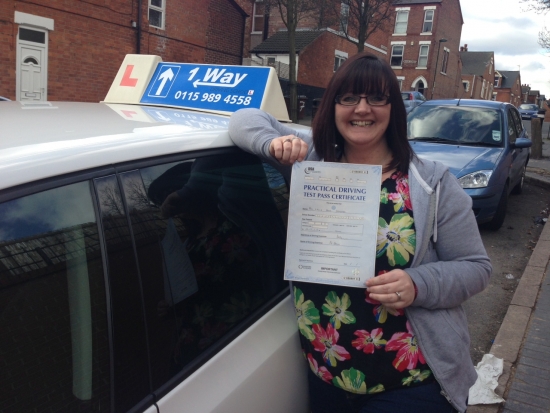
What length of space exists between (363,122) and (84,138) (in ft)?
2.80

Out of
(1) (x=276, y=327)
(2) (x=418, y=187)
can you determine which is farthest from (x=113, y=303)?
(2) (x=418, y=187)

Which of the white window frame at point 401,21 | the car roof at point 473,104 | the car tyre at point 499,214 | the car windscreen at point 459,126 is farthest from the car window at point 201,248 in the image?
the white window frame at point 401,21

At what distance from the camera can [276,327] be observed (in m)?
1.74

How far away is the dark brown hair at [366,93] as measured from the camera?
1.60 metres

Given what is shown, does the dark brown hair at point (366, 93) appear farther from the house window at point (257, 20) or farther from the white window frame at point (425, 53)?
the white window frame at point (425, 53)

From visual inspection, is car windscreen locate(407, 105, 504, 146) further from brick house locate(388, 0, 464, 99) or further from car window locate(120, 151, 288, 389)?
brick house locate(388, 0, 464, 99)

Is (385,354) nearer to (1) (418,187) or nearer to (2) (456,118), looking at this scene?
(1) (418,187)

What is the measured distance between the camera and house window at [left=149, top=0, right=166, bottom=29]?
16.7 meters

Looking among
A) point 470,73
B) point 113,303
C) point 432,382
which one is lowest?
point 432,382

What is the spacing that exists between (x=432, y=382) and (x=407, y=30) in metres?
45.7

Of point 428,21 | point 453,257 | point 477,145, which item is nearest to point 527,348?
point 453,257

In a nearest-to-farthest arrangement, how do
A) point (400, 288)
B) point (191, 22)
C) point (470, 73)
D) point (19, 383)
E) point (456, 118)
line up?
1. point (19, 383)
2. point (400, 288)
3. point (456, 118)
4. point (191, 22)
5. point (470, 73)

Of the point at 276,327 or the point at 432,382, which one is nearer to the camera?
the point at 432,382

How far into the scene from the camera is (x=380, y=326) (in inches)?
61.1
